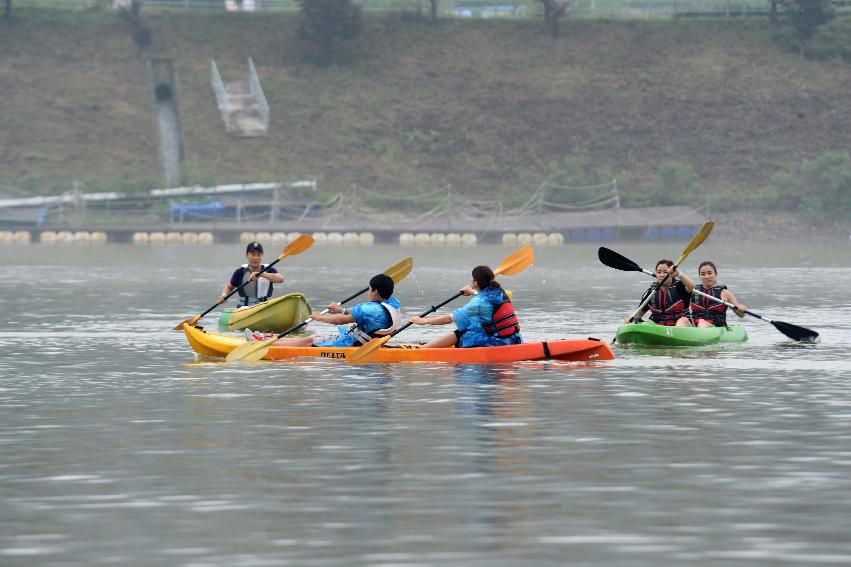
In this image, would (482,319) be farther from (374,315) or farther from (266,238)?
(266,238)

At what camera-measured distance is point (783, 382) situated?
73.3ft

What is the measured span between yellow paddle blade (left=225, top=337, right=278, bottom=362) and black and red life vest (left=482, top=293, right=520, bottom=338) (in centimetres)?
327

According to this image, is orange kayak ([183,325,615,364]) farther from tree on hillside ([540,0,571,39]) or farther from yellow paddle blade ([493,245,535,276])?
tree on hillside ([540,0,571,39])

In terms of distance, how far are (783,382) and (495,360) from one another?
411cm

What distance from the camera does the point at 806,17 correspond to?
105 metres

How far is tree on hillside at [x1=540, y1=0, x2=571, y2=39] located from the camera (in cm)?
10694

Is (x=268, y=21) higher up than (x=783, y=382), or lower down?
higher up

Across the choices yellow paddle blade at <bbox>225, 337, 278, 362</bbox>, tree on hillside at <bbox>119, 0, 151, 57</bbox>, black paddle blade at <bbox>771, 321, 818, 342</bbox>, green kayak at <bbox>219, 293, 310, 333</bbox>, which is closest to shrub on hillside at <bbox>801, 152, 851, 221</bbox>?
tree on hillside at <bbox>119, 0, 151, 57</bbox>

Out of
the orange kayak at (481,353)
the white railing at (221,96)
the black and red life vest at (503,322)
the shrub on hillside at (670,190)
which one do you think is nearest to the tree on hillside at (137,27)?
the white railing at (221,96)

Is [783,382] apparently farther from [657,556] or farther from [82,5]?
[82,5]

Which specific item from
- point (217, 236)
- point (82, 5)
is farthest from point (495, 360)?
point (82, 5)

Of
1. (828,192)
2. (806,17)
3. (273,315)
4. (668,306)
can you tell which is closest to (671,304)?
(668,306)

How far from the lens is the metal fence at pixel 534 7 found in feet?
357

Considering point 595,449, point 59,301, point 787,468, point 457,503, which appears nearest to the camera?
point 457,503
